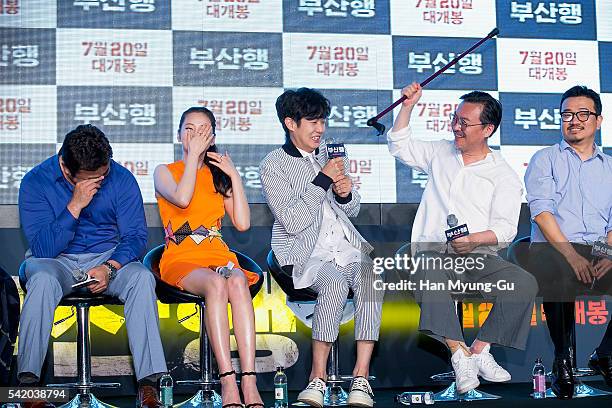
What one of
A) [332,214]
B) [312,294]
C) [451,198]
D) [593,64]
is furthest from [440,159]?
[593,64]

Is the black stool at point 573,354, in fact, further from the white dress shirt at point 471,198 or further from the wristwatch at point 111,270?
the wristwatch at point 111,270

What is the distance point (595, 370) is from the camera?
14.3 ft

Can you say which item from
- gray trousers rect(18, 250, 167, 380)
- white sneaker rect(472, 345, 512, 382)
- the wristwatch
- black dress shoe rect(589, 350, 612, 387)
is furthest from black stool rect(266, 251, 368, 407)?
black dress shoe rect(589, 350, 612, 387)

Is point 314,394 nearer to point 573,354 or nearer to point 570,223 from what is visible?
point 573,354

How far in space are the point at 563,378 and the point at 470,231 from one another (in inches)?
30.7

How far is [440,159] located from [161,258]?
55.9 inches

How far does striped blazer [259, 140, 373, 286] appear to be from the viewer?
13.9ft

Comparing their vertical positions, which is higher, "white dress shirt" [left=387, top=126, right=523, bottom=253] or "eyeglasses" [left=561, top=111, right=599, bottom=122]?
"eyeglasses" [left=561, top=111, right=599, bottom=122]

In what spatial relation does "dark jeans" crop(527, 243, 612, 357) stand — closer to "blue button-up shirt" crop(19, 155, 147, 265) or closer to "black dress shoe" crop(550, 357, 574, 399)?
"black dress shoe" crop(550, 357, 574, 399)

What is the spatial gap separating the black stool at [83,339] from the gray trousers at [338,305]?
2.79 feet

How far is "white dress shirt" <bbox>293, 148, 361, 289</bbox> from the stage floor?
2.14 ft

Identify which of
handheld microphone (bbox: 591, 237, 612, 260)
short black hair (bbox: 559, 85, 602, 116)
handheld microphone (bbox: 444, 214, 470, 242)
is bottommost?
handheld microphone (bbox: 591, 237, 612, 260)

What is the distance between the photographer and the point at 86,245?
421 centimetres

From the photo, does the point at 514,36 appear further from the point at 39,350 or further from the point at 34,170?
the point at 39,350
